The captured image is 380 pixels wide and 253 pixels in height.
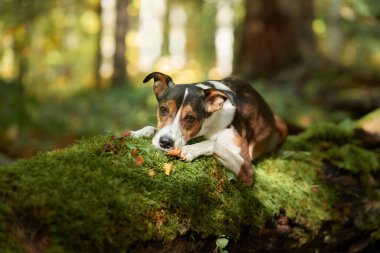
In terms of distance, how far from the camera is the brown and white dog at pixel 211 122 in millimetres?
4723

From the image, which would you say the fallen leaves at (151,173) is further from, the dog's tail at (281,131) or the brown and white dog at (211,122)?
the dog's tail at (281,131)

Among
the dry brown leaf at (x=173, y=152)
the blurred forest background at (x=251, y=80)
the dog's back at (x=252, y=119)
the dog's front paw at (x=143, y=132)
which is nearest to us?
the dry brown leaf at (x=173, y=152)

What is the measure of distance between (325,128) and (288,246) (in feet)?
7.47

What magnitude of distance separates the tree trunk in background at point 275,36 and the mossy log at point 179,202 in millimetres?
9574

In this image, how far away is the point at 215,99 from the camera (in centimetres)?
517

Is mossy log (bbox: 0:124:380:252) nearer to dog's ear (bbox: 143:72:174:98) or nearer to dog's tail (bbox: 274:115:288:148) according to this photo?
dog's tail (bbox: 274:115:288:148)

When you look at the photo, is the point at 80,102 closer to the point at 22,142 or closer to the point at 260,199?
the point at 22,142

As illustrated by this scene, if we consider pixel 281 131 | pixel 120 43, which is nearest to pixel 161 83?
pixel 281 131

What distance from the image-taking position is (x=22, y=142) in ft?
47.1

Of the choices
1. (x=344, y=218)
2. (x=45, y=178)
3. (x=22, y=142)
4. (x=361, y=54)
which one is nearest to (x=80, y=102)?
(x=22, y=142)

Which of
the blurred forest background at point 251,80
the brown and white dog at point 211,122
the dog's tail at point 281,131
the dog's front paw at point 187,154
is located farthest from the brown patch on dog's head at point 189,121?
the blurred forest background at point 251,80

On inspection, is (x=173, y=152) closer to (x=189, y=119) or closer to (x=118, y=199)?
(x=189, y=119)

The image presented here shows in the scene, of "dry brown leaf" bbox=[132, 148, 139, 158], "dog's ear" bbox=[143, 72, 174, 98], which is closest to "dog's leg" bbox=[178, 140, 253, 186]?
"dry brown leaf" bbox=[132, 148, 139, 158]

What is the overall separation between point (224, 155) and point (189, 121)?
0.50 meters
